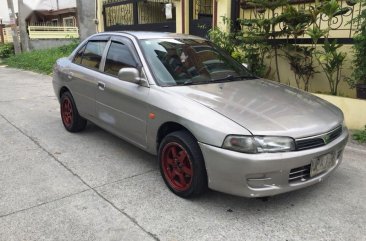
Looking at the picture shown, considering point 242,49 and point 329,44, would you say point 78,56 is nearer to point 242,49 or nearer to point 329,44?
point 242,49

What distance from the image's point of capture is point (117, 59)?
176 inches

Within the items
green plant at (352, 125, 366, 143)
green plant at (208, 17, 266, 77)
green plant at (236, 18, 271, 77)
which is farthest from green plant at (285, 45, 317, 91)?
green plant at (352, 125, 366, 143)

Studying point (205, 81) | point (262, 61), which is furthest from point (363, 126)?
point (205, 81)

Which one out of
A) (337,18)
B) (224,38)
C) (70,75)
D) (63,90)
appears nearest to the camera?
(70,75)

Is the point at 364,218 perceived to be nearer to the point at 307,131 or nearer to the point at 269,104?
the point at 307,131

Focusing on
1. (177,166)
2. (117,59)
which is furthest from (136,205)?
(117,59)

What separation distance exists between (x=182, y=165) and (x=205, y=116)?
0.56 m

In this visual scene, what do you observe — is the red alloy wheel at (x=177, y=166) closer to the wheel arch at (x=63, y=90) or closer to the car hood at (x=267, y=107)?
the car hood at (x=267, y=107)

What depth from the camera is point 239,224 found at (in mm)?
3115

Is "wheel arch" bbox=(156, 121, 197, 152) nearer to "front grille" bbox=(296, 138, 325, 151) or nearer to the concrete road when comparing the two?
the concrete road

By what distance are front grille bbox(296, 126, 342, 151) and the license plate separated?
121 mm

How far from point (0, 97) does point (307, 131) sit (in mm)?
7834

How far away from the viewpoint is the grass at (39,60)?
14.0 m

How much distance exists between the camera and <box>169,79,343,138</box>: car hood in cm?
311
